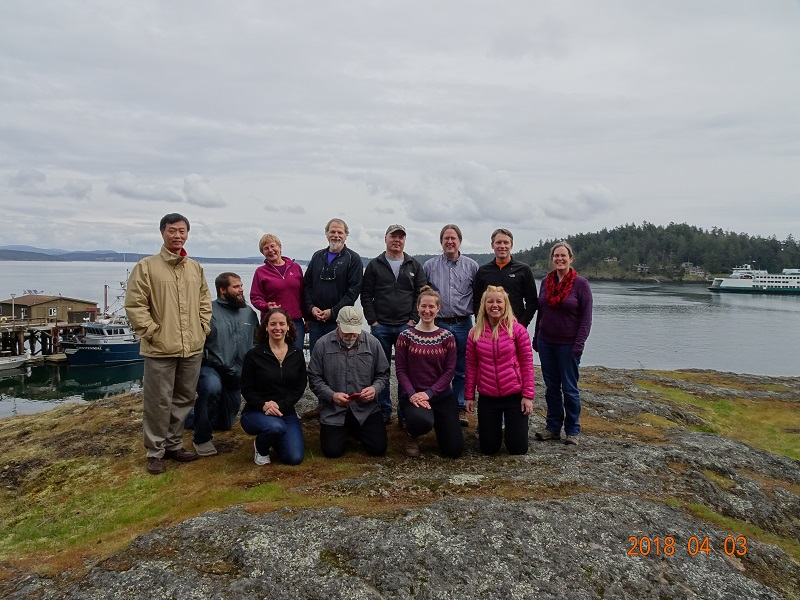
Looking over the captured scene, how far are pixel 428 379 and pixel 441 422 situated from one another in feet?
2.04

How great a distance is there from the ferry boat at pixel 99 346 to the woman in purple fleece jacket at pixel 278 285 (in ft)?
152

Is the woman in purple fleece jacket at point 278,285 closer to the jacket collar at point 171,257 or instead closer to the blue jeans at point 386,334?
the blue jeans at point 386,334

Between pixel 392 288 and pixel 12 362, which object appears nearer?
pixel 392 288

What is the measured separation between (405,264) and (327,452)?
303cm

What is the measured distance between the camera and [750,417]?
1249cm

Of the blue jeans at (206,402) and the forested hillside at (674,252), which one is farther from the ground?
the forested hillside at (674,252)

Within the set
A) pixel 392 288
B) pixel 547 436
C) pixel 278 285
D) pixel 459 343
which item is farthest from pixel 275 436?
pixel 547 436

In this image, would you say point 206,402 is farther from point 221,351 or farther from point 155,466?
point 155,466

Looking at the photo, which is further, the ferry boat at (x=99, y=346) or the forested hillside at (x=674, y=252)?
the forested hillside at (x=674, y=252)

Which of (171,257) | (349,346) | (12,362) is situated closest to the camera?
(171,257)

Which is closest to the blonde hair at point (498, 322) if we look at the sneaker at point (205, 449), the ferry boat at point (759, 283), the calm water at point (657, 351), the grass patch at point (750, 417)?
the sneaker at point (205, 449)

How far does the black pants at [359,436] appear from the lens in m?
6.84

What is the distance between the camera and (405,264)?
7.88 meters
